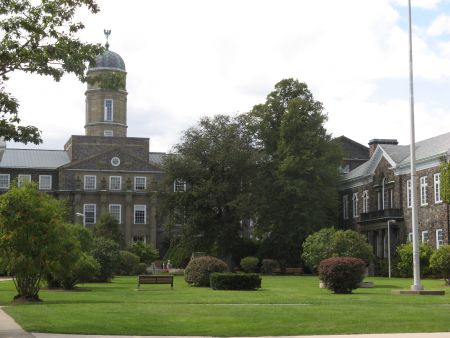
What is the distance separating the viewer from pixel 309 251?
44.4 m

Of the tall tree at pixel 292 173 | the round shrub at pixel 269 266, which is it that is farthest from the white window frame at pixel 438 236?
the round shrub at pixel 269 266

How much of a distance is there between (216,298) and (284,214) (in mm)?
37564

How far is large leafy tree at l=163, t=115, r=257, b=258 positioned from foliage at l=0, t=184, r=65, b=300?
36.4 meters

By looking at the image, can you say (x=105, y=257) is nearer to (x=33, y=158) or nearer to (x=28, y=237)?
(x=28, y=237)

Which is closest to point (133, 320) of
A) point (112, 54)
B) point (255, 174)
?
point (255, 174)

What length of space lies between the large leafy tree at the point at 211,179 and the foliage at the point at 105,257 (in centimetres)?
1855

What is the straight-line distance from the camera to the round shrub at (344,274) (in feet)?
105

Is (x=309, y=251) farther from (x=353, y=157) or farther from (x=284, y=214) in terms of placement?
(x=353, y=157)

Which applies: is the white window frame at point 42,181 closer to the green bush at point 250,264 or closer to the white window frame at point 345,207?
the green bush at point 250,264

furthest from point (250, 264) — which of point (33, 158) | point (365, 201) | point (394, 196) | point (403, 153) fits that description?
point (33, 158)

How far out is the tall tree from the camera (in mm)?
64062

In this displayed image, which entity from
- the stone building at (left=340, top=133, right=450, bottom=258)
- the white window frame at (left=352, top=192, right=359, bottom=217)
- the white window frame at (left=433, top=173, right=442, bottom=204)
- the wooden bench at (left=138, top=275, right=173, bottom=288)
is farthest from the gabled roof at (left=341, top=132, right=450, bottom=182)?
the wooden bench at (left=138, top=275, right=173, bottom=288)

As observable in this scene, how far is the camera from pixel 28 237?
26781mm

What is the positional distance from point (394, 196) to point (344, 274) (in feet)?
110
